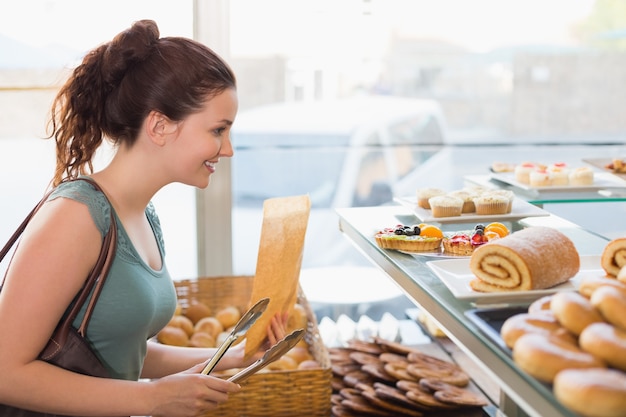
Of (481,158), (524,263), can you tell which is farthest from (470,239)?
(481,158)

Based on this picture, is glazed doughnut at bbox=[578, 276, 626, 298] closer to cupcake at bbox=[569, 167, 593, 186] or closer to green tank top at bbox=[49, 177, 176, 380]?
green tank top at bbox=[49, 177, 176, 380]

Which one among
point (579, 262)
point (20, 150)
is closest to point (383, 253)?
point (579, 262)

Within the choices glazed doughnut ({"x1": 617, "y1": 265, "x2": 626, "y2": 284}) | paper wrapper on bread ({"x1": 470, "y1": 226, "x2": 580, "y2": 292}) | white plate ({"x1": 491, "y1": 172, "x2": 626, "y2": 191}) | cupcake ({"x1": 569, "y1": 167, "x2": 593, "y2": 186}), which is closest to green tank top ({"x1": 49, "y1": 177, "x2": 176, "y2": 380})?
paper wrapper on bread ({"x1": 470, "y1": 226, "x2": 580, "y2": 292})

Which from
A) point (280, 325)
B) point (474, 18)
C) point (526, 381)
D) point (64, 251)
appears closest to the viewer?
point (526, 381)

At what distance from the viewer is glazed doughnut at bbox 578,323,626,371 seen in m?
1.13

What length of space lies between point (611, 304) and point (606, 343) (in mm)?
109

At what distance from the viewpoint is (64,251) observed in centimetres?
185

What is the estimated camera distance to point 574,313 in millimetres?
1244

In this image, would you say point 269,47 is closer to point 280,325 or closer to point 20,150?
point 20,150

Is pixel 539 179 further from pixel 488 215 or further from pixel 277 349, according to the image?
pixel 277 349

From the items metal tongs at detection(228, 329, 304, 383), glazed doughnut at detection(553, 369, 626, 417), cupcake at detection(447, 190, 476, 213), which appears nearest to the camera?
glazed doughnut at detection(553, 369, 626, 417)

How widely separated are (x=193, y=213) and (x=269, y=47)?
925 millimetres

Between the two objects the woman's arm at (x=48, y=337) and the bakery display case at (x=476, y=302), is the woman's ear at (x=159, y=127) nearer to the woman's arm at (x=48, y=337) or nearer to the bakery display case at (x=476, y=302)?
the woman's arm at (x=48, y=337)

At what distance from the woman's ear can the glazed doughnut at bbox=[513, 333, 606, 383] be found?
3.87 ft
